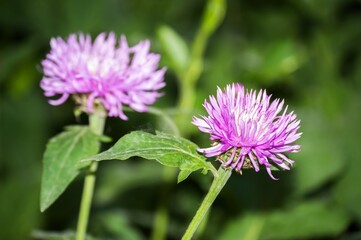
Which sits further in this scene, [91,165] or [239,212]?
[239,212]

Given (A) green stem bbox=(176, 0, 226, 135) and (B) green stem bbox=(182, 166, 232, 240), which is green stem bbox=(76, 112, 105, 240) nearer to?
(B) green stem bbox=(182, 166, 232, 240)

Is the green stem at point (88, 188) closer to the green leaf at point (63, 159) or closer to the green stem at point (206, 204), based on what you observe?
the green leaf at point (63, 159)

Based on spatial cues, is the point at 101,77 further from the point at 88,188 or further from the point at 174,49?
the point at 174,49

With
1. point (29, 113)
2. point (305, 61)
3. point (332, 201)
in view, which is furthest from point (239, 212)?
point (29, 113)

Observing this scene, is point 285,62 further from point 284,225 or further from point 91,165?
point 91,165

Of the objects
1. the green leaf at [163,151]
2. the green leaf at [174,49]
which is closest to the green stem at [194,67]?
the green leaf at [174,49]

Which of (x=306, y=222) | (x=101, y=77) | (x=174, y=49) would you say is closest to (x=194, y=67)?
(x=174, y=49)

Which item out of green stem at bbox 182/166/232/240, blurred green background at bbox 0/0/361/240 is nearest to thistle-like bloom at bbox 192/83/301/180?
green stem at bbox 182/166/232/240
